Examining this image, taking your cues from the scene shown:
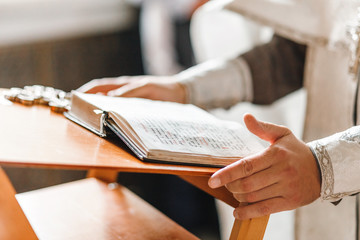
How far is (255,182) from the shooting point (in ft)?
2.04

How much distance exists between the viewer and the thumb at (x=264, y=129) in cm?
65

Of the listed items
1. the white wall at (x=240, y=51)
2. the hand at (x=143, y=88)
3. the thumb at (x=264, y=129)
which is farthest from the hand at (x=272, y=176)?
the white wall at (x=240, y=51)

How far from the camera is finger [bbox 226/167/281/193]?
0.62m

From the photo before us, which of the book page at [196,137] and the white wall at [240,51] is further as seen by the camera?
the white wall at [240,51]

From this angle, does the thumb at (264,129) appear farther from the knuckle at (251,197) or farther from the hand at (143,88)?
the hand at (143,88)

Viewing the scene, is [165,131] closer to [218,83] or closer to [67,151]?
[67,151]

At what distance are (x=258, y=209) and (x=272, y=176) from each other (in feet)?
0.16

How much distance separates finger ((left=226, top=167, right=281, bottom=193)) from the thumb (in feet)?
0.17

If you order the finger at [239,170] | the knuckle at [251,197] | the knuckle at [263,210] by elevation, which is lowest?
the knuckle at [263,210]

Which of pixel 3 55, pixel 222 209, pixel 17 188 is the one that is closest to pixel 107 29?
pixel 3 55

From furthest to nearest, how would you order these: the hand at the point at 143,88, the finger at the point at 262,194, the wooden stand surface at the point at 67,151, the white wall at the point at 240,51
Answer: the white wall at the point at 240,51 < the hand at the point at 143,88 < the finger at the point at 262,194 < the wooden stand surface at the point at 67,151

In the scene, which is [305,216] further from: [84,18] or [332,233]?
[84,18]

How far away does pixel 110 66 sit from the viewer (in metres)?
2.30

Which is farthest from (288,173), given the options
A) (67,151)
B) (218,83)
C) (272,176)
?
(218,83)
